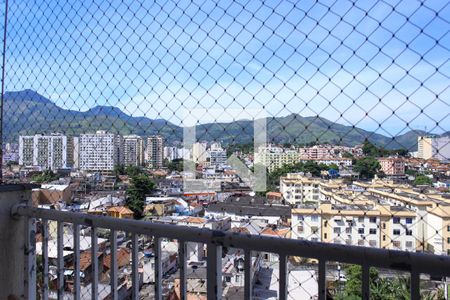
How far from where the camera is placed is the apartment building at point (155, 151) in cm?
182

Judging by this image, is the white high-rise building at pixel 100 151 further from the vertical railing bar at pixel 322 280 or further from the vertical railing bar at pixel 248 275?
the vertical railing bar at pixel 322 280

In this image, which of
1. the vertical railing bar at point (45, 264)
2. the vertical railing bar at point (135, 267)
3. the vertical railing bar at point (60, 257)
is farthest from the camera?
the vertical railing bar at point (45, 264)

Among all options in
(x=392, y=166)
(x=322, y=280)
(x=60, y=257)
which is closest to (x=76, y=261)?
(x=60, y=257)

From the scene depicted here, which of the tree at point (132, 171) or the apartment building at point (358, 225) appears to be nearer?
the apartment building at point (358, 225)

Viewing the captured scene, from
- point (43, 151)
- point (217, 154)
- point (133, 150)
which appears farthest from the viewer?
point (43, 151)

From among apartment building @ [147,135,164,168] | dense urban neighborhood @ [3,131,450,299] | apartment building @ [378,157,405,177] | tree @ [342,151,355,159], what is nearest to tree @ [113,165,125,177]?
dense urban neighborhood @ [3,131,450,299]

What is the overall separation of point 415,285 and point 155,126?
1088 millimetres

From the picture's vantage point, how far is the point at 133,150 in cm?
203

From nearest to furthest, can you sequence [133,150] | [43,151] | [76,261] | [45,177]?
[76,261]
[133,150]
[45,177]
[43,151]

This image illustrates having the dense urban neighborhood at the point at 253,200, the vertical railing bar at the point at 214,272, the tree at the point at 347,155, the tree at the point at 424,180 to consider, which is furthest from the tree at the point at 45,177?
the tree at the point at 424,180

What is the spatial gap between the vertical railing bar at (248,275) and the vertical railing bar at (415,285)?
45 cm

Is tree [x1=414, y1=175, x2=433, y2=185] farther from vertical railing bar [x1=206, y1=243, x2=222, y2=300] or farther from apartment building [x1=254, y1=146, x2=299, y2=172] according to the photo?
vertical railing bar [x1=206, y1=243, x2=222, y2=300]

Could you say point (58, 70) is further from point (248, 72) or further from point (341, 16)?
point (341, 16)

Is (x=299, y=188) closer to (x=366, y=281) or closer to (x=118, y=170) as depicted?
(x=366, y=281)
